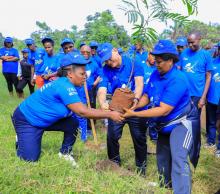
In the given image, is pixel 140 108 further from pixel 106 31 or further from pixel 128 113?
pixel 106 31

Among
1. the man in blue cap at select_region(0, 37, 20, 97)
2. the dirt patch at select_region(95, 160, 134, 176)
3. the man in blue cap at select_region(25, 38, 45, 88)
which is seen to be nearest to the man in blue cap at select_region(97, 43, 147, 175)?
the dirt patch at select_region(95, 160, 134, 176)

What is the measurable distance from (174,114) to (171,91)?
0.30m

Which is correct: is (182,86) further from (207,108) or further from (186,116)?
(207,108)

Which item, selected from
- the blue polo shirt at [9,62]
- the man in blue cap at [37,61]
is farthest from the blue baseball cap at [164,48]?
the blue polo shirt at [9,62]

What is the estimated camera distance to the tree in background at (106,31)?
65.2ft

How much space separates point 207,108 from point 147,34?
8.87 ft

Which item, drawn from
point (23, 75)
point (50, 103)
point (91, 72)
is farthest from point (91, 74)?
point (23, 75)

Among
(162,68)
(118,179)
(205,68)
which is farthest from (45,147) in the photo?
(205,68)

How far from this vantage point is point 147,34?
4527 mm

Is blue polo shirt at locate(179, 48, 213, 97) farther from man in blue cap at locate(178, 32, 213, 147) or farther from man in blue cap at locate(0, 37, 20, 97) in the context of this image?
man in blue cap at locate(0, 37, 20, 97)

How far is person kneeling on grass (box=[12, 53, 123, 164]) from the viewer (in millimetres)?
4172

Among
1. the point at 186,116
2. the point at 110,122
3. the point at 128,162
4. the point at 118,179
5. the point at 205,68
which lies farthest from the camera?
the point at 205,68

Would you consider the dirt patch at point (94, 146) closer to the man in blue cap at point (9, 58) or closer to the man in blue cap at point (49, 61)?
the man in blue cap at point (49, 61)

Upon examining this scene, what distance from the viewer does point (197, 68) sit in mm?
6215
